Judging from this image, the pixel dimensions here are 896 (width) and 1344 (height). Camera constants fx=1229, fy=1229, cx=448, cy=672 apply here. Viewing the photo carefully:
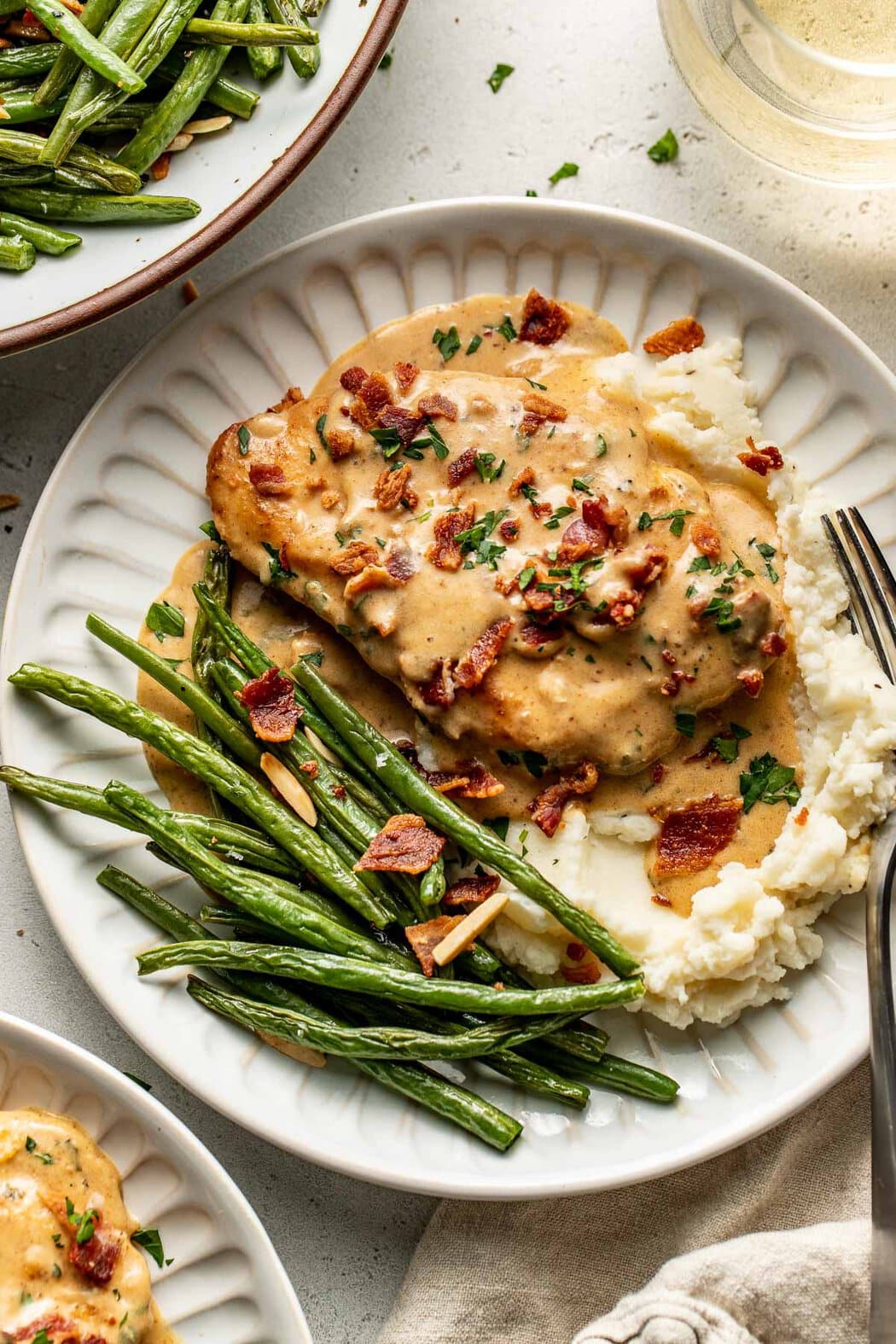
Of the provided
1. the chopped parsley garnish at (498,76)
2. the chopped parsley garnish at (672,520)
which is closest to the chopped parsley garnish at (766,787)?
the chopped parsley garnish at (672,520)

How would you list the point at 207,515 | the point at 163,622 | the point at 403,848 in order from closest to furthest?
the point at 403,848 → the point at 163,622 → the point at 207,515

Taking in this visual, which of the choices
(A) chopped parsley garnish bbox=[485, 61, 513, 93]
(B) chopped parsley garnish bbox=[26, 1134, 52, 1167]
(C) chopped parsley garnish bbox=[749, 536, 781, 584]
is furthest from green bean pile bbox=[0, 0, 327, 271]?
(B) chopped parsley garnish bbox=[26, 1134, 52, 1167]

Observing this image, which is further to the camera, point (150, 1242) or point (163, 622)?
point (163, 622)

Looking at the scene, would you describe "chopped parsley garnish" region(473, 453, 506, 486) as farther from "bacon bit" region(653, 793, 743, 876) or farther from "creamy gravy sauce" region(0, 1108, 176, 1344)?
"creamy gravy sauce" region(0, 1108, 176, 1344)

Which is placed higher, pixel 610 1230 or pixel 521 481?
pixel 521 481

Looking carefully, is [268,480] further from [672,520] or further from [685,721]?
[685,721]

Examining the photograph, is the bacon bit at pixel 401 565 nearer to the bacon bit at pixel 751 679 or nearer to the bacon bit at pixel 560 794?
the bacon bit at pixel 560 794

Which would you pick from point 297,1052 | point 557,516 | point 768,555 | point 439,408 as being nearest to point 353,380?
point 439,408
